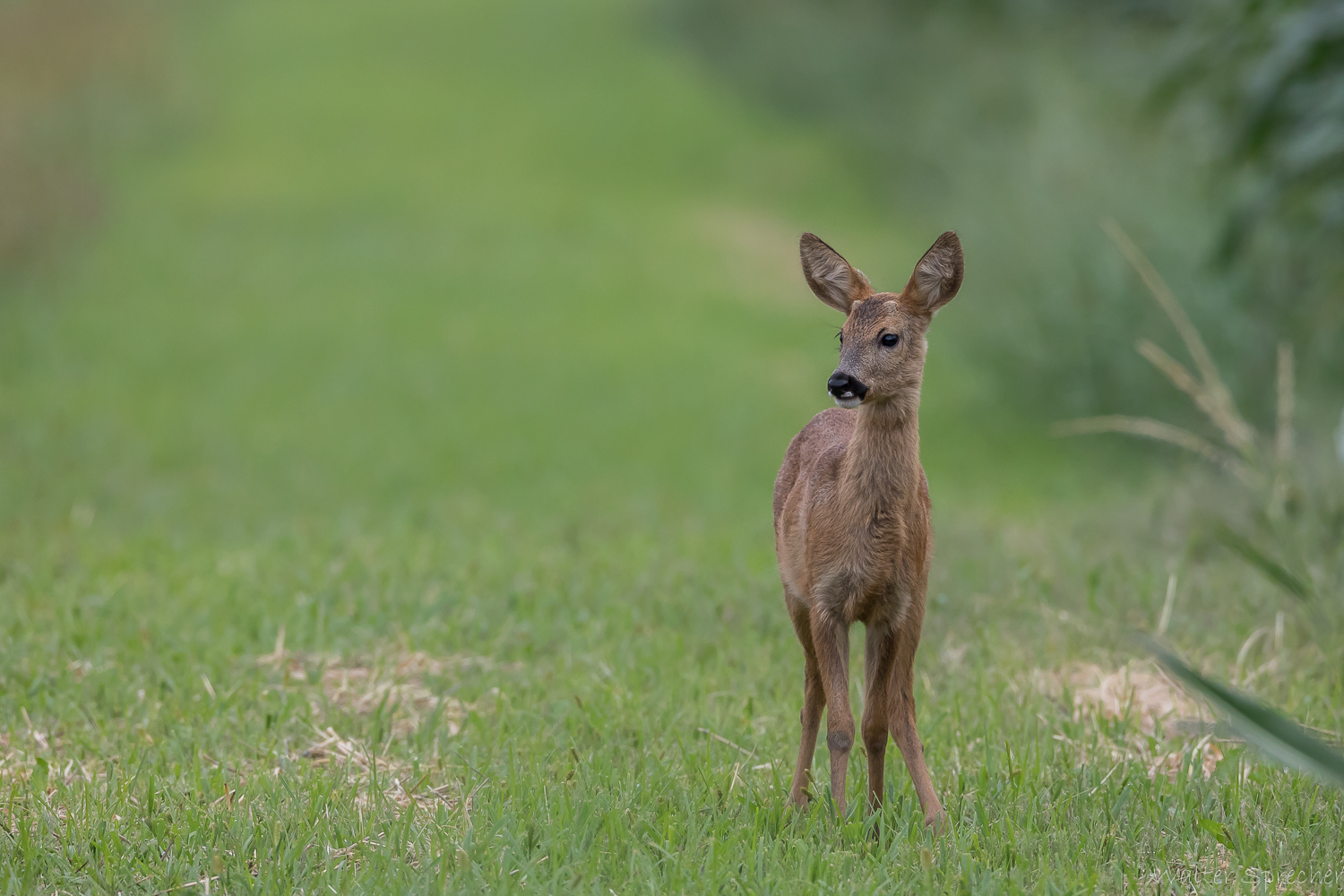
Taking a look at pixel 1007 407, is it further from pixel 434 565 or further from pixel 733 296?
pixel 434 565

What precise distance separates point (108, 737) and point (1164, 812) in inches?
126

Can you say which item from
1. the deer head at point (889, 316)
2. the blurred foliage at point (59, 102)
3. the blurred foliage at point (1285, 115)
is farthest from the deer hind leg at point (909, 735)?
the blurred foliage at point (59, 102)

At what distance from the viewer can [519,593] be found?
20.3 feet

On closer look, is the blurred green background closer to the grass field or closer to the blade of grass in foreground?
the grass field

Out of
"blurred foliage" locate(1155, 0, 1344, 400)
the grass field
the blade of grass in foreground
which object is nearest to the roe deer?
the grass field

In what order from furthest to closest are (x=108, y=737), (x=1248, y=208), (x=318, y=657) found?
(x=1248, y=208)
(x=318, y=657)
(x=108, y=737)

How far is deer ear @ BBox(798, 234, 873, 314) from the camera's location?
341 cm

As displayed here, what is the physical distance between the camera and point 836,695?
3.41 metres

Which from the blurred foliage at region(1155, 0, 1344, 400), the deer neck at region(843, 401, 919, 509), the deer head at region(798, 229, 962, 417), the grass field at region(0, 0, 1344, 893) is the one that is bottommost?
the grass field at region(0, 0, 1344, 893)

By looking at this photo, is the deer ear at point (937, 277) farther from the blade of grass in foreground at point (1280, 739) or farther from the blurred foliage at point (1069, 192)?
the blurred foliage at point (1069, 192)

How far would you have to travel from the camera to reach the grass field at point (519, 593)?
3.65 metres

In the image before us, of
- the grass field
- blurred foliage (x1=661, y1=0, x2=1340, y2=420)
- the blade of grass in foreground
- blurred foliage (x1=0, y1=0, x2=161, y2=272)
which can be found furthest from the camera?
blurred foliage (x1=0, y1=0, x2=161, y2=272)

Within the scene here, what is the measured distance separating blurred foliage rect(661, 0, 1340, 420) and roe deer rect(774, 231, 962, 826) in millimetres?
5635

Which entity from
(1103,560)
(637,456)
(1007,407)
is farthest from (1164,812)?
(1007,407)
